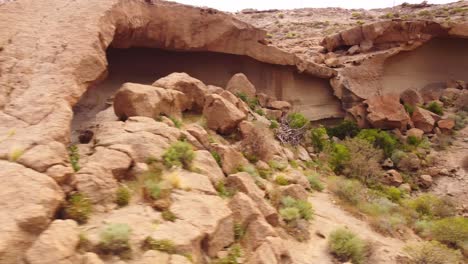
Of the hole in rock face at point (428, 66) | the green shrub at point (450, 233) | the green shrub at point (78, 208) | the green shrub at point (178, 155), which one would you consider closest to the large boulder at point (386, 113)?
the hole in rock face at point (428, 66)

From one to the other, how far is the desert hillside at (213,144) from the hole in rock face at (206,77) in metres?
0.05

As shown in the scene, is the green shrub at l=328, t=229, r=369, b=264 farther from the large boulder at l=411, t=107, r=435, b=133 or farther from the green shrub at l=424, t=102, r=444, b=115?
the green shrub at l=424, t=102, r=444, b=115

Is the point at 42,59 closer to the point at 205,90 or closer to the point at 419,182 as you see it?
the point at 205,90

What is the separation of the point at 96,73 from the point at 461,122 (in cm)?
1745

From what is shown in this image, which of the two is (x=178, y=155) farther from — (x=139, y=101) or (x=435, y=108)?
(x=435, y=108)

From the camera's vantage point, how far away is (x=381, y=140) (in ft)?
58.1

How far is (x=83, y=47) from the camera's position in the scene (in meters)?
8.94

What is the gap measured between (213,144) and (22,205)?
200 inches

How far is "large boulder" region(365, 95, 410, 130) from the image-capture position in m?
18.9

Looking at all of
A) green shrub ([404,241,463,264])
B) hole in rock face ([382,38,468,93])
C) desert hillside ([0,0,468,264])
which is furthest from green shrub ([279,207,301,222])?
hole in rock face ([382,38,468,93])

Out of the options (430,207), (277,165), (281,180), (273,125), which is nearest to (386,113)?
(430,207)

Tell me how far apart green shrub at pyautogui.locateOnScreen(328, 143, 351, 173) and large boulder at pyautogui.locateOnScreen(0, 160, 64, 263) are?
35.1 feet

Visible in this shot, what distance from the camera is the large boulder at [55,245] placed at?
Answer: 4.84 metres

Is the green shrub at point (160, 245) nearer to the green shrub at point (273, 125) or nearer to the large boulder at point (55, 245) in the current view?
the large boulder at point (55, 245)
